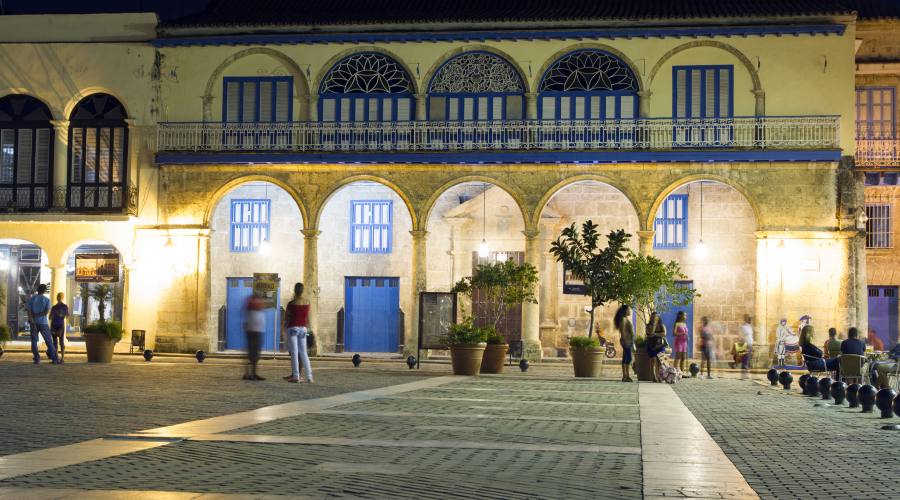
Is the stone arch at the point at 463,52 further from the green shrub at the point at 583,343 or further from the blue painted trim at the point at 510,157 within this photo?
the green shrub at the point at 583,343

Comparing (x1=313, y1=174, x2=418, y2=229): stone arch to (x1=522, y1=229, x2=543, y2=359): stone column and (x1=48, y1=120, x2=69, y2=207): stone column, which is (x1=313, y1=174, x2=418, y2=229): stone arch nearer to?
(x1=522, y1=229, x2=543, y2=359): stone column

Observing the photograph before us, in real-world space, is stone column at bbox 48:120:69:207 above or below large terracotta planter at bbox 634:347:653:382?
above

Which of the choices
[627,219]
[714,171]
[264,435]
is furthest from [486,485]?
[627,219]

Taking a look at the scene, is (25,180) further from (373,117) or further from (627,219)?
(627,219)

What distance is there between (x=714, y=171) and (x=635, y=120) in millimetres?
2365

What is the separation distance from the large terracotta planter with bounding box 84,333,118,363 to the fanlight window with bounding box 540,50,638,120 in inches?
498

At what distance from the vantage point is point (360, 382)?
1962 cm

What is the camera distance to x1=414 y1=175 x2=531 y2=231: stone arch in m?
31.1

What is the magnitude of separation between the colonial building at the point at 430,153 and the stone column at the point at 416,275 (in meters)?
0.08

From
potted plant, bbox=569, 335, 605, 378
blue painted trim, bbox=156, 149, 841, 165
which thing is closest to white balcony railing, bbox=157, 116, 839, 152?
blue painted trim, bbox=156, 149, 841, 165

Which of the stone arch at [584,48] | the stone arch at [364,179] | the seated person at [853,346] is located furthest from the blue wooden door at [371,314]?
the seated person at [853,346]

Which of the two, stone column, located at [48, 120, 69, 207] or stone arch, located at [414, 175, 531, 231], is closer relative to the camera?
stone arch, located at [414, 175, 531, 231]

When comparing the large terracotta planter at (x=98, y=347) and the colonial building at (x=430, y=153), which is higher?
the colonial building at (x=430, y=153)

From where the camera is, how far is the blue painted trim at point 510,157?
30.0m
